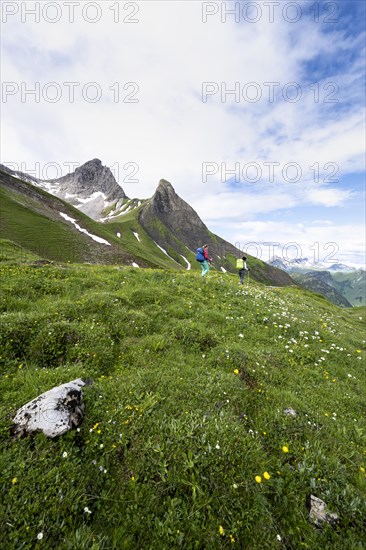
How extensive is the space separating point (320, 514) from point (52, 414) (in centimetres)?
557

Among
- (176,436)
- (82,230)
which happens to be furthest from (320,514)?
(82,230)

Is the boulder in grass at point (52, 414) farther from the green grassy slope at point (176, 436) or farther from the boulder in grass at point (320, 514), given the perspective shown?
the boulder in grass at point (320, 514)

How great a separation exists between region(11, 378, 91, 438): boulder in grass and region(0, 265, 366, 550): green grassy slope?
0.18 metres

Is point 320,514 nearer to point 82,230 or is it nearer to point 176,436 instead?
point 176,436

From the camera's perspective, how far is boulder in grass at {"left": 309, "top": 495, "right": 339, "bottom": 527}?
4438 mm

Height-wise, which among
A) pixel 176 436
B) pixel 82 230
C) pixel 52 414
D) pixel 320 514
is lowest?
pixel 320 514

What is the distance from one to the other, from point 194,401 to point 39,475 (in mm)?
3606

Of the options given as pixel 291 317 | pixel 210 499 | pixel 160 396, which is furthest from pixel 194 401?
pixel 291 317

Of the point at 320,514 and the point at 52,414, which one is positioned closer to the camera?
the point at 320,514

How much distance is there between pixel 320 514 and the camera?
454 cm

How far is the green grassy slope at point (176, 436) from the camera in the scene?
4121 millimetres

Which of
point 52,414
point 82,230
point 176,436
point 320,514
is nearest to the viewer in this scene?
point 320,514

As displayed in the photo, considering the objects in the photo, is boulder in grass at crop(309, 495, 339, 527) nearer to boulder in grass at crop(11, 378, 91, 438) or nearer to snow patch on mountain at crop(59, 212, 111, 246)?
boulder in grass at crop(11, 378, 91, 438)

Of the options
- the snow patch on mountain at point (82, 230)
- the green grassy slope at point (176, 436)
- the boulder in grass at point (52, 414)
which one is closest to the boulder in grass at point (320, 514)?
the green grassy slope at point (176, 436)
